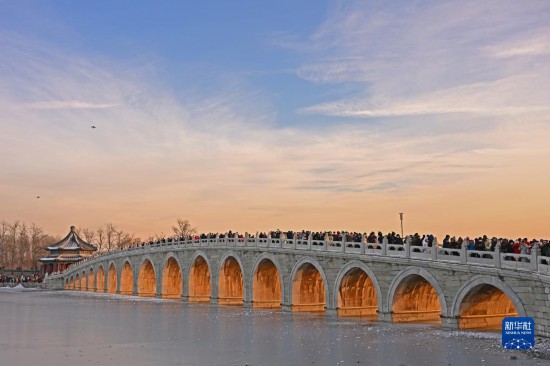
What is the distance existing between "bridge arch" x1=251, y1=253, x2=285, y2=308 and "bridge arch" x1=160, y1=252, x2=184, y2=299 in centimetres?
1442

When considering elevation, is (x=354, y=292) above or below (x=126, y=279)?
above

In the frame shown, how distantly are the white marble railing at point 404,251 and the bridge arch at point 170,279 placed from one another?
772 cm

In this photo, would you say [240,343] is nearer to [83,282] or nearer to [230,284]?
[230,284]

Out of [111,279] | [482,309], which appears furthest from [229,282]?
[111,279]

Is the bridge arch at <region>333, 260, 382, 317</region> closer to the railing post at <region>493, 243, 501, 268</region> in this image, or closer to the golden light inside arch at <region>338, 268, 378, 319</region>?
the golden light inside arch at <region>338, 268, 378, 319</region>

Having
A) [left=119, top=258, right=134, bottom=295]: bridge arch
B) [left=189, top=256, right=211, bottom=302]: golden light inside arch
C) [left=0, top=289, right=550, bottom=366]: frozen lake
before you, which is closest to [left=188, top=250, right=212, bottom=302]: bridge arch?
[left=189, top=256, right=211, bottom=302]: golden light inside arch

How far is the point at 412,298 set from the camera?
3089 cm

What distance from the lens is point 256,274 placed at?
41.8m

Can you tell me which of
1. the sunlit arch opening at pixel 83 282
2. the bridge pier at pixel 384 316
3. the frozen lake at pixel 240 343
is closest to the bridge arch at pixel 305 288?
the frozen lake at pixel 240 343

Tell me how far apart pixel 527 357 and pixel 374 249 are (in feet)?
43.4

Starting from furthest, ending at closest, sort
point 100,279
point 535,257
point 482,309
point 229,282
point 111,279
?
point 100,279 < point 111,279 < point 229,282 < point 482,309 < point 535,257

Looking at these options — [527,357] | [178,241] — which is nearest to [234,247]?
[178,241]

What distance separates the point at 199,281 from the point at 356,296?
20.3 meters

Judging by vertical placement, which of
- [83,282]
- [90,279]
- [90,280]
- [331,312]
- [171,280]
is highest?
[171,280]
